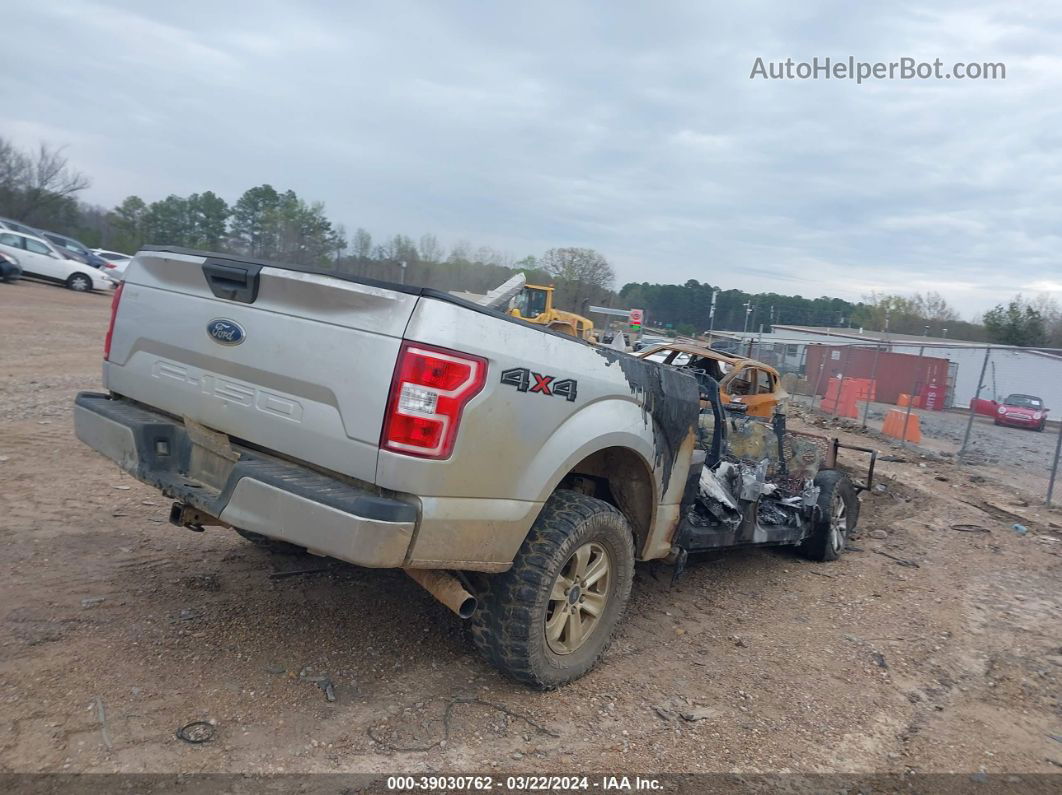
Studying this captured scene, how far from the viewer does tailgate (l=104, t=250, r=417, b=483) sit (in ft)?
9.53

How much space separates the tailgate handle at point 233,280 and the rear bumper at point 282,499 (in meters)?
0.66

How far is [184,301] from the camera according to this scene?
141 inches

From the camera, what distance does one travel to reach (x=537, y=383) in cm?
318

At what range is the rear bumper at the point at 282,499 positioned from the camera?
2773 mm

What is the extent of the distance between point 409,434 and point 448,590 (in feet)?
2.68

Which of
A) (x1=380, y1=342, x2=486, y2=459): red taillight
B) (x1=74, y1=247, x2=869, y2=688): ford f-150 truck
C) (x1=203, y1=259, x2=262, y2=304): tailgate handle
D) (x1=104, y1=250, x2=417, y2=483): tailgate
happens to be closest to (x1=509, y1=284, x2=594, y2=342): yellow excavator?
(x1=74, y1=247, x2=869, y2=688): ford f-150 truck

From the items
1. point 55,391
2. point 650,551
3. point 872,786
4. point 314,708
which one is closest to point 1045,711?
point 872,786

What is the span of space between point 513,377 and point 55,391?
8.79 meters

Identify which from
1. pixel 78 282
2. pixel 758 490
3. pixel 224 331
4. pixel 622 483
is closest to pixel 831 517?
pixel 758 490

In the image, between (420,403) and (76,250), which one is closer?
(420,403)

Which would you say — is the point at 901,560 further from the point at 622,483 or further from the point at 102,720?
the point at 102,720

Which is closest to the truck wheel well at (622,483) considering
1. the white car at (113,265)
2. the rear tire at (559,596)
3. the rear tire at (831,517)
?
the rear tire at (559,596)

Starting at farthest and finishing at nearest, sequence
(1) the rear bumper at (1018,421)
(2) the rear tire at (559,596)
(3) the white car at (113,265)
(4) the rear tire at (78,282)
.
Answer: (3) the white car at (113,265) → (4) the rear tire at (78,282) → (1) the rear bumper at (1018,421) → (2) the rear tire at (559,596)

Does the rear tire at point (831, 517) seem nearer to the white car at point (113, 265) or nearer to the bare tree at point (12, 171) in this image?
the white car at point (113, 265)
